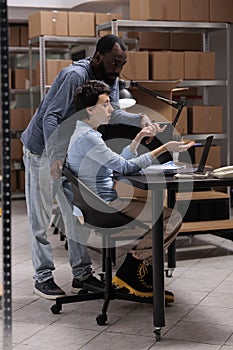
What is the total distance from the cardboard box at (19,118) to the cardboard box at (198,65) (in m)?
3.11

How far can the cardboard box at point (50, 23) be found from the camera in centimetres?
695

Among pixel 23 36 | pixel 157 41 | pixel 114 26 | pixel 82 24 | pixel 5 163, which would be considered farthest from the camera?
pixel 23 36

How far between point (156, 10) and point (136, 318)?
3.27m

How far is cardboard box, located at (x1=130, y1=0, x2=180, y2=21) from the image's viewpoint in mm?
5793

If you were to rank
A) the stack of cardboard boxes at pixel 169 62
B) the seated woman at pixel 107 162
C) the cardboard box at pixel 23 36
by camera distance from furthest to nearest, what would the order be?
1. the cardboard box at pixel 23 36
2. the stack of cardboard boxes at pixel 169 62
3. the seated woman at pixel 107 162

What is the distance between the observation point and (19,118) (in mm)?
8484

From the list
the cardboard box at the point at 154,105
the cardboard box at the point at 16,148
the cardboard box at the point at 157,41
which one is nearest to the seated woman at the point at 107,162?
the cardboard box at the point at 154,105

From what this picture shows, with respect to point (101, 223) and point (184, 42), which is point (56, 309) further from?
point (184, 42)

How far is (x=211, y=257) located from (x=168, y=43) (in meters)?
3.37

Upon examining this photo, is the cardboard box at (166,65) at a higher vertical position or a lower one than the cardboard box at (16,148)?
higher

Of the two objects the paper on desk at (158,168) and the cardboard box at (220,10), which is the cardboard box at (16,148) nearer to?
the cardboard box at (220,10)

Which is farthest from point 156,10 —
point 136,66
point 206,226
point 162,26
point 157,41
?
point 206,226

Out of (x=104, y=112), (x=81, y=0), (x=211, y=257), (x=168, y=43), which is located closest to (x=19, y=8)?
(x=81, y=0)

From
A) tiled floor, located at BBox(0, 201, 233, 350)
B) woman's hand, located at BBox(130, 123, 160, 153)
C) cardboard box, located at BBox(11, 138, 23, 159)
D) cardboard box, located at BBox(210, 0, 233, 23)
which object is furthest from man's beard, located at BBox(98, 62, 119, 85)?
cardboard box, located at BBox(11, 138, 23, 159)
